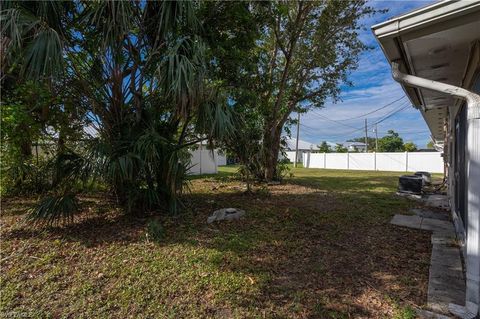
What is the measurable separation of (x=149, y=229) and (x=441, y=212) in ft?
19.7

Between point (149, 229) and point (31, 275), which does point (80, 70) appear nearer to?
point (149, 229)

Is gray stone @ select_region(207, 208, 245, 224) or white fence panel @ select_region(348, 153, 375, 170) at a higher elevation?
white fence panel @ select_region(348, 153, 375, 170)

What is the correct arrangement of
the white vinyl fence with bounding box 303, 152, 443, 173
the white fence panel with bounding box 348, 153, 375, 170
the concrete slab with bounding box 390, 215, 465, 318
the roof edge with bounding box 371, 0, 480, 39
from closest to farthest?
1. the roof edge with bounding box 371, 0, 480, 39
2. the concrete slab with bounding box 390, 215, 465, 318
3. the white vinyl fence with bounding box 303, 152, 443, 173
4. the white fence panel with bounding box 348, 153, 375, 170

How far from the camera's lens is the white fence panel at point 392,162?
19500 millimetres

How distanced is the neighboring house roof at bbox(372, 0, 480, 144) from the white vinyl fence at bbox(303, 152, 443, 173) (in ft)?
52.1

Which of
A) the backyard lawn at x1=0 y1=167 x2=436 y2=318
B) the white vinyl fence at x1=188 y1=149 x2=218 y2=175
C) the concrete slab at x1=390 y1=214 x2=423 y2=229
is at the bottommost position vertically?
the backyard lawn at x1=0 y1=167 x2=436 y2=318

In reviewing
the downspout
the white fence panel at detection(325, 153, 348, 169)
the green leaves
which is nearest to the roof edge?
the downspout

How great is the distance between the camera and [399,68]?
9.55ft

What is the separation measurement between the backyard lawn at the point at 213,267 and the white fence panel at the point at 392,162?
17.3 m

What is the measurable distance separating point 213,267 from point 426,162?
19.9m

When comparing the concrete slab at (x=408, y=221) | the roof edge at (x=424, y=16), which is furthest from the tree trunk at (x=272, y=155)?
the roof edge at (x=424, y=16)

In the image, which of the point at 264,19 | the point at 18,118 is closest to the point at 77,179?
the point at 18,118

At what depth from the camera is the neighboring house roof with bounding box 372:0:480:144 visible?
211 cm

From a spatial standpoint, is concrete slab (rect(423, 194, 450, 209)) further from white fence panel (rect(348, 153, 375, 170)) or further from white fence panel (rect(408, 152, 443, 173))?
white fence panel (rect(348, 153, 375, 170))
